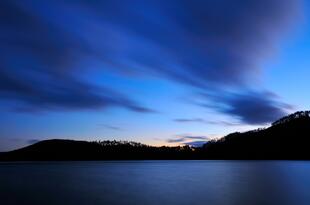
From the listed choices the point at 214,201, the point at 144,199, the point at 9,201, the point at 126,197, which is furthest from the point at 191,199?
the point at 9,201

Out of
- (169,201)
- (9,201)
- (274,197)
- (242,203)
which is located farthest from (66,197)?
(274,197)

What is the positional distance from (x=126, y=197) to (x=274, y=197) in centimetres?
2053

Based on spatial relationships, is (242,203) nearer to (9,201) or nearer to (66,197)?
(66,197)

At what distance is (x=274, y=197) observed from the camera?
44.5 meters

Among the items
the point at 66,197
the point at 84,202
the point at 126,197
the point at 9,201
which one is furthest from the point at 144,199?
the point at 9,201

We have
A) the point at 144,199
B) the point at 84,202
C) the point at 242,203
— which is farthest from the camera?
the point at 144,199

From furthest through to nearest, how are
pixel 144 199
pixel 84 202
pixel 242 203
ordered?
pixel 144 199 < pixel 84 202 < pixel 242 203

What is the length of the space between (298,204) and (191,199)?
13.1 metres

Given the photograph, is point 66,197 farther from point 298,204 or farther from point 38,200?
point 298,204

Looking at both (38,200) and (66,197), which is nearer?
(38,200)

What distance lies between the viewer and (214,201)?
42.5 m

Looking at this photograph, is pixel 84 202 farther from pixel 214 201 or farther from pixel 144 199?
pixel 214 201

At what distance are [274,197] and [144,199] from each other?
17.6 meters

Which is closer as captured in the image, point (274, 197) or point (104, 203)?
point (104, 203)
